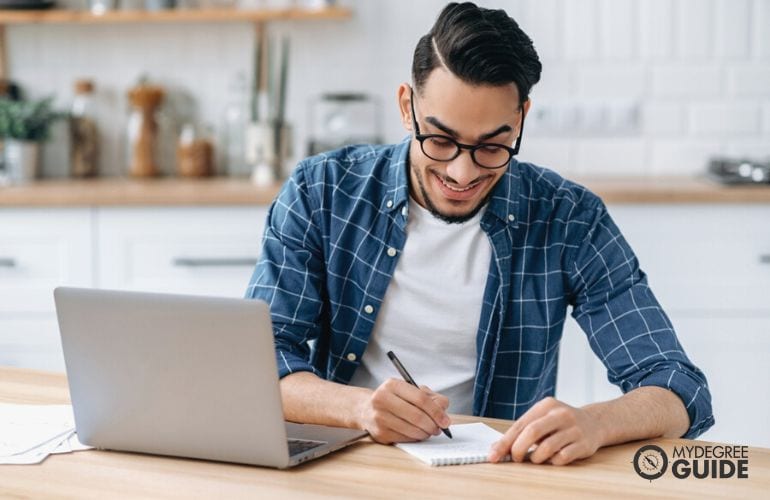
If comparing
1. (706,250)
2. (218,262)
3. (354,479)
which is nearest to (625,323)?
(354,479)

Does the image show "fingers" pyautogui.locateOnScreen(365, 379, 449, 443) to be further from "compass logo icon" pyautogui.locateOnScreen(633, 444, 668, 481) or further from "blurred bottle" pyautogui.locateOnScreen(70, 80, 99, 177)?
"blurred bottle" pyautogui.locateOnScreen(70, 80, 99, 177)

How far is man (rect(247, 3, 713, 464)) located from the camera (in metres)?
1.91

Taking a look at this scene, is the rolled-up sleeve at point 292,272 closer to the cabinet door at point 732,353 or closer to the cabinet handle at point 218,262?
the cabinet handle at point 218,262

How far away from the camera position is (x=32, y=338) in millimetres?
3348

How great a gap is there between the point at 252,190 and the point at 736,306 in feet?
4.71

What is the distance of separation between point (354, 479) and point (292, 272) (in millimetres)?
656

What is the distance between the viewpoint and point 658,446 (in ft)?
5.18

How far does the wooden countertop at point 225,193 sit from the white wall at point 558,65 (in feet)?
0.77

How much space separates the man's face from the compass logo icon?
1.77 feet

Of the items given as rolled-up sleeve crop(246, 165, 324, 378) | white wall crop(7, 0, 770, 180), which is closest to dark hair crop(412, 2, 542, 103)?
rolled-up sleeve crop(246, 165, 324, 378)

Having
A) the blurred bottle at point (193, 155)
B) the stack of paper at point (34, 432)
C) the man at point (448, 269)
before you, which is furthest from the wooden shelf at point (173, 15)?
the stack of paper at point (34, 432)

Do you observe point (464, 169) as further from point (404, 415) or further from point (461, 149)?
point (404, 415)

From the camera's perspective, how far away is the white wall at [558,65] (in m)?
3.67

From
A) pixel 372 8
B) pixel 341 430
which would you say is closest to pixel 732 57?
pixel 372 8
